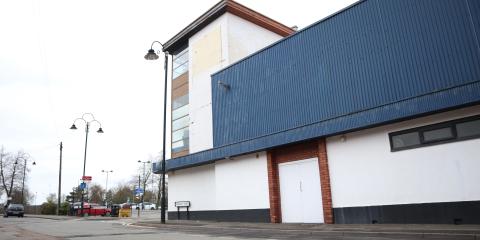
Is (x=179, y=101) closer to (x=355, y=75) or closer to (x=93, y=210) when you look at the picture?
(x=355, y=75)

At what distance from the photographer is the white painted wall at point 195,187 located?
24781mm

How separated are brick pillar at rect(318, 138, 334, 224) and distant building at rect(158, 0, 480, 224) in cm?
4

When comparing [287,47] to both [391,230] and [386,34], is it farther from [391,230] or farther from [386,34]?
[391,230]

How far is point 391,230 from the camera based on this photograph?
470 inches

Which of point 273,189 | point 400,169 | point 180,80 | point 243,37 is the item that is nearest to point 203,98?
point 180,80

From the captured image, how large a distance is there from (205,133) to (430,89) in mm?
14828

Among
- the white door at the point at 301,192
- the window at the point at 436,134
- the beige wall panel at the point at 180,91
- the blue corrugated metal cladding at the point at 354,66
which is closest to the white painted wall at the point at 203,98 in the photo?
the beige wall panel at the point at 180,91

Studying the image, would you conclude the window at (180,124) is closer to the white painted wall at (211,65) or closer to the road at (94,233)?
the white painted wall at (211,65)

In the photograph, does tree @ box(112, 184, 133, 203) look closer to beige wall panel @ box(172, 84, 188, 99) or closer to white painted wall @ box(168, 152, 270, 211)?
beige wall panel @ box(172, 84, 188, 99)

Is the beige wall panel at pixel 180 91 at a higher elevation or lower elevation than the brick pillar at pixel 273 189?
higher

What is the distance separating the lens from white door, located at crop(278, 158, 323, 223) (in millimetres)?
17578

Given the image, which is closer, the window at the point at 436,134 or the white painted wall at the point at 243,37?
the window at the point at 436,134

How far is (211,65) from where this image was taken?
27.1 meters

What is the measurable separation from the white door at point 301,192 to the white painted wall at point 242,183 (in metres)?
0.97
